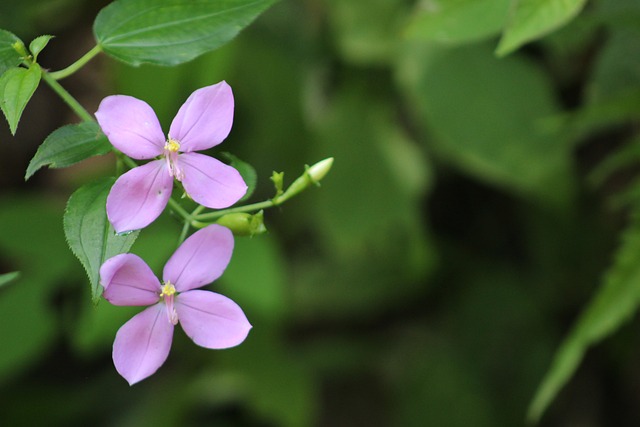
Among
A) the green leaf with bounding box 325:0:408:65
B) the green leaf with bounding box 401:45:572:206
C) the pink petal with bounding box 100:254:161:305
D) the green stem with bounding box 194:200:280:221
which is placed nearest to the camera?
the pink petal with bounding box 100:254:161:305

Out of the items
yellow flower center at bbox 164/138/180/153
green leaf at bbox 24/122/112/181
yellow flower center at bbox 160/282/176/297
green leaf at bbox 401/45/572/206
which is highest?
yellow flower center at bbox 164/138/180/153

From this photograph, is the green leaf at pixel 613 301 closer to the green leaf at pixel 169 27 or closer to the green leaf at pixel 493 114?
the green leaf at pixel 493 114

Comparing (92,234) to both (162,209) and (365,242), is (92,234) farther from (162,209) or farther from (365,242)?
(365,242)

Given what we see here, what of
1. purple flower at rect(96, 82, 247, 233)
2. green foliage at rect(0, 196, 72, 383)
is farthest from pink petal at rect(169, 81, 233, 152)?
green foliage at rect(0, 196, 72, 383)

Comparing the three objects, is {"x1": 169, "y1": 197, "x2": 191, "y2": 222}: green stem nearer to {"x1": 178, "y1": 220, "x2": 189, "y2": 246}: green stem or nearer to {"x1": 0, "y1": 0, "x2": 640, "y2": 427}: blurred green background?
{"x1": 178, "y1": 220, "x2": 189, "y2": 246}: green stem

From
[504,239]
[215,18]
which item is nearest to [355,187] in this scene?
[504,239]

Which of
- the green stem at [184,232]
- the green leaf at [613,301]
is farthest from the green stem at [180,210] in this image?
the green leaf at [613,301]
